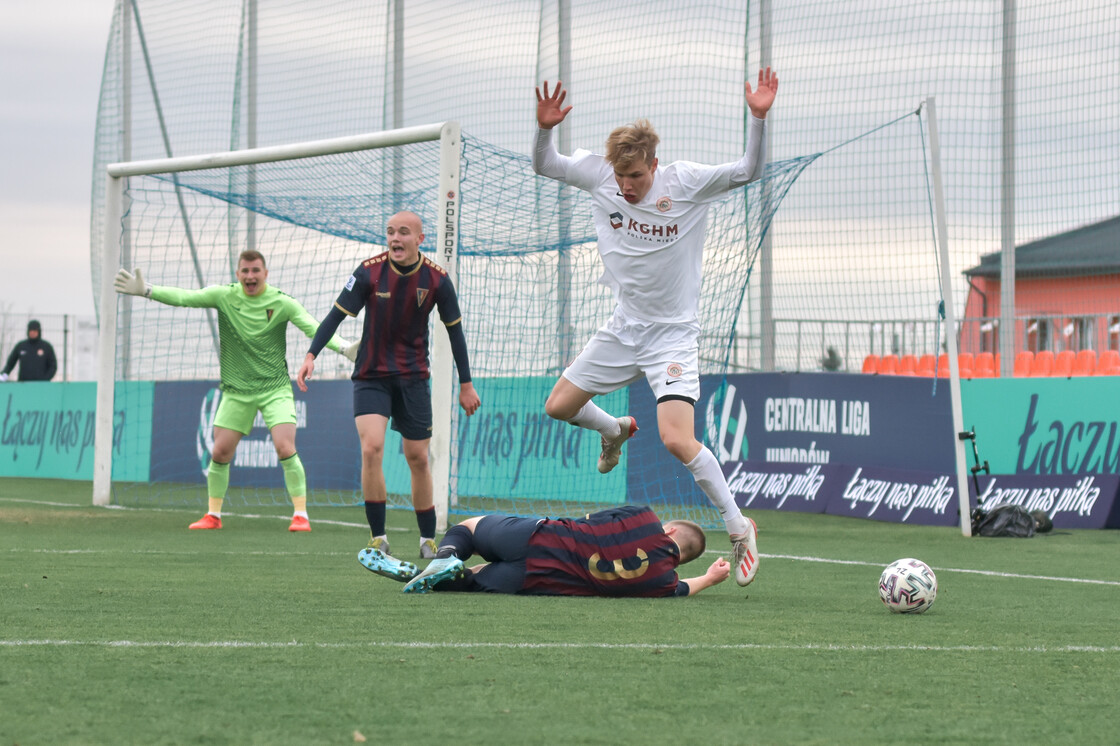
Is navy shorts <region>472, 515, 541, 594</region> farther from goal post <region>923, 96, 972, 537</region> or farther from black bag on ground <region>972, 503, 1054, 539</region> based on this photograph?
black bag on ground <region>972, 503, 1054, 539</region>

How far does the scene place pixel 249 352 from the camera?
→ 10117 mm

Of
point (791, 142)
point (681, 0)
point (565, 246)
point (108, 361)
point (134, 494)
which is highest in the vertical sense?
point (681, 0)

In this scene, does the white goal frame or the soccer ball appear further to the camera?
the white goal frame

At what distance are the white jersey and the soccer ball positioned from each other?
1.79 m

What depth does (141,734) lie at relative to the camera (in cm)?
300

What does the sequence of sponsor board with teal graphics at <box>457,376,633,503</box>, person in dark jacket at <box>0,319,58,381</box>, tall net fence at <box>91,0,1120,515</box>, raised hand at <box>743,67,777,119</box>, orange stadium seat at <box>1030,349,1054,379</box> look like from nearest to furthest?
raised hand at <box>743,67,777,119</box> < tall net fence at <box>91,0,1120,515</box> < sponsor board with teal graphics at <box>457,376,633,503</box> < orange stadium seat at <box>1030,349,1054,379</box> < person in dark jacket at <box>0,319,58,381</box>

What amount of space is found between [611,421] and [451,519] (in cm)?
411

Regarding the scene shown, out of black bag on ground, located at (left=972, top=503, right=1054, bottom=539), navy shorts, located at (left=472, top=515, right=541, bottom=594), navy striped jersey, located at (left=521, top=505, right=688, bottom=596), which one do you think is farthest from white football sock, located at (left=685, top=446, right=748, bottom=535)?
black bag on ground, located at (left=972, top=503, right=1054, bottom=539)

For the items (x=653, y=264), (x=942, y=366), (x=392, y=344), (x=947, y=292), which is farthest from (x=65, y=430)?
(x=653, y=264)

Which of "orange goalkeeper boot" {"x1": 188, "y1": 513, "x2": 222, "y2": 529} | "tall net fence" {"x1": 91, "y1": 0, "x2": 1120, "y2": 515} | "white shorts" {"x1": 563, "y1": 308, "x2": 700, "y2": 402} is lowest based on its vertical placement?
"orange goalkeeper boot" {"x1": 188, "y1": 513, "x2": 222, "y2": 529}

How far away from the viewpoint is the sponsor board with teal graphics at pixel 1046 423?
11.9 m

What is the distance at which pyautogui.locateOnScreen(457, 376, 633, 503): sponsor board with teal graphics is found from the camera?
13.1m

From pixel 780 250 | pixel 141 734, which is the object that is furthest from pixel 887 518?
pixel 141 734

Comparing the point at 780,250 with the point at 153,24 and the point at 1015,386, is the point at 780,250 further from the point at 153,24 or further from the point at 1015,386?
the point at 153,24
